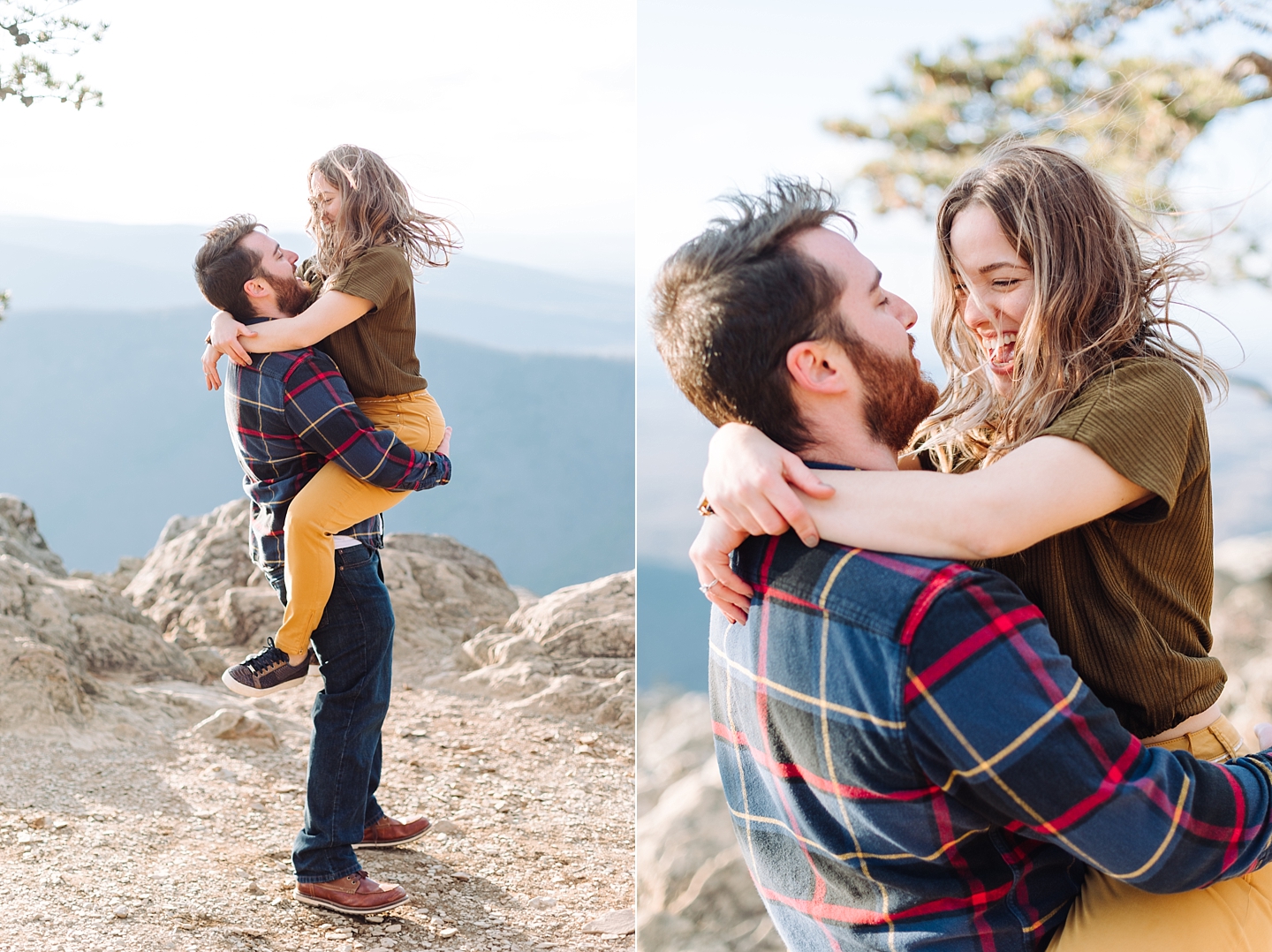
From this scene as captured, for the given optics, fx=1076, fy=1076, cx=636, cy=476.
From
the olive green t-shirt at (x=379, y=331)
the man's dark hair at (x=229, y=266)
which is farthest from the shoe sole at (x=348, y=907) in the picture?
the man's dark hair at (x=229, y=266)

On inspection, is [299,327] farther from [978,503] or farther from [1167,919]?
[1167,919]

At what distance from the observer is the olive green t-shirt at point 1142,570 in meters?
0.93

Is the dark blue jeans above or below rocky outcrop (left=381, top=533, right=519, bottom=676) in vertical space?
above

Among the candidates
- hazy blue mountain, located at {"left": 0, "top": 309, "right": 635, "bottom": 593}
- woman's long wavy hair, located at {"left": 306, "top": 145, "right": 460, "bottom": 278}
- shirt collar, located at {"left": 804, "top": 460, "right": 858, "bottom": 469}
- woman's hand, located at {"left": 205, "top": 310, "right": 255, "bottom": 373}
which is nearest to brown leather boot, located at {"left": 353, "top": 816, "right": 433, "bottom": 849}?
woman's hand, located at {"left": 205, "top": 310, "right": 255, "bottom": 373}

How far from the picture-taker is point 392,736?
137 inches

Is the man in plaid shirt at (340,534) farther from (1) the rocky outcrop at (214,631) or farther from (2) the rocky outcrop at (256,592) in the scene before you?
(2) the rocky outcrop at (256,592)

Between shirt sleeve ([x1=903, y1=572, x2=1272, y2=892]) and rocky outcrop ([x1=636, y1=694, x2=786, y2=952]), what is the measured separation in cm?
242

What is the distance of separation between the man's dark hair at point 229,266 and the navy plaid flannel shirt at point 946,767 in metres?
1.36

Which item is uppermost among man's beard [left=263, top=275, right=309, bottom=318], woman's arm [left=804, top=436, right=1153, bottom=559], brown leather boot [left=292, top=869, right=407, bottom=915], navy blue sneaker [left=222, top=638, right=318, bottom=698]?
man's beard [left=263, top=275, right=309, bottom=318]

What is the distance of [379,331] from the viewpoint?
2059 mm

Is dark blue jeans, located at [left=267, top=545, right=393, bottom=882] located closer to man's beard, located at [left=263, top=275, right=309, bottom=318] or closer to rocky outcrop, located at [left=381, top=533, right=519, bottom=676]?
man's beard, located at [left=263, top=275, right=309, bottom=318]

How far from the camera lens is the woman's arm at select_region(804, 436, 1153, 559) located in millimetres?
847

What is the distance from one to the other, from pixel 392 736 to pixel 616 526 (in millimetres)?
4617

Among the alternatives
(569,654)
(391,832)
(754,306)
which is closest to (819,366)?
(754,306)
